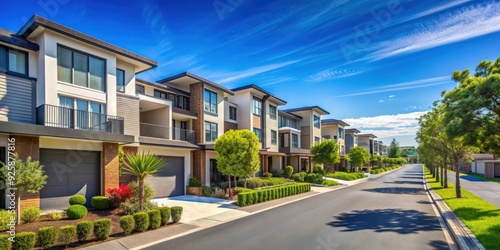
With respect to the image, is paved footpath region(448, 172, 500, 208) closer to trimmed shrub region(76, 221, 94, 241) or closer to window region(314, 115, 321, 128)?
trimmed shrub region(76, 221, 94, 241)

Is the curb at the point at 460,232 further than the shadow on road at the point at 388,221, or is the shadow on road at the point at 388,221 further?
the shadow on road at the point at 388,221

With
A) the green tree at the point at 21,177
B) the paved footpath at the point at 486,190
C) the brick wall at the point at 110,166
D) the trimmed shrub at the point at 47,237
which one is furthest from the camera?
the paved footpath at the point at 486,190

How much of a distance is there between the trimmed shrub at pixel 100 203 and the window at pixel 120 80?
6.80 metres

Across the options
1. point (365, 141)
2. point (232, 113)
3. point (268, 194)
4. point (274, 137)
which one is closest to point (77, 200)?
point (268, 194)

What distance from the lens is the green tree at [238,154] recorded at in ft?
58.0

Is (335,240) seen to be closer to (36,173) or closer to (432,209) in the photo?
(432,209)

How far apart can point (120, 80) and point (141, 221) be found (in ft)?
33.1

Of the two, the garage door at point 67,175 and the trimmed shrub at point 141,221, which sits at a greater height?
the garage door at point 67,175

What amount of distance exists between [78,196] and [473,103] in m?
17.2

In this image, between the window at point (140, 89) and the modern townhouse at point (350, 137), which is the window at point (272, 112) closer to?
the window at point (140, 89)

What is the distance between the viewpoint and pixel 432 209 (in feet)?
48.4

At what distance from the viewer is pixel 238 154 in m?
17.7

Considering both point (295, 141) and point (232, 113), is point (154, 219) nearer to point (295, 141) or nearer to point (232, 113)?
point (232, 113)

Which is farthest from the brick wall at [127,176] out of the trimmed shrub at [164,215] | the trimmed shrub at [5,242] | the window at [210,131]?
the trimmed shrub at [5,242]
